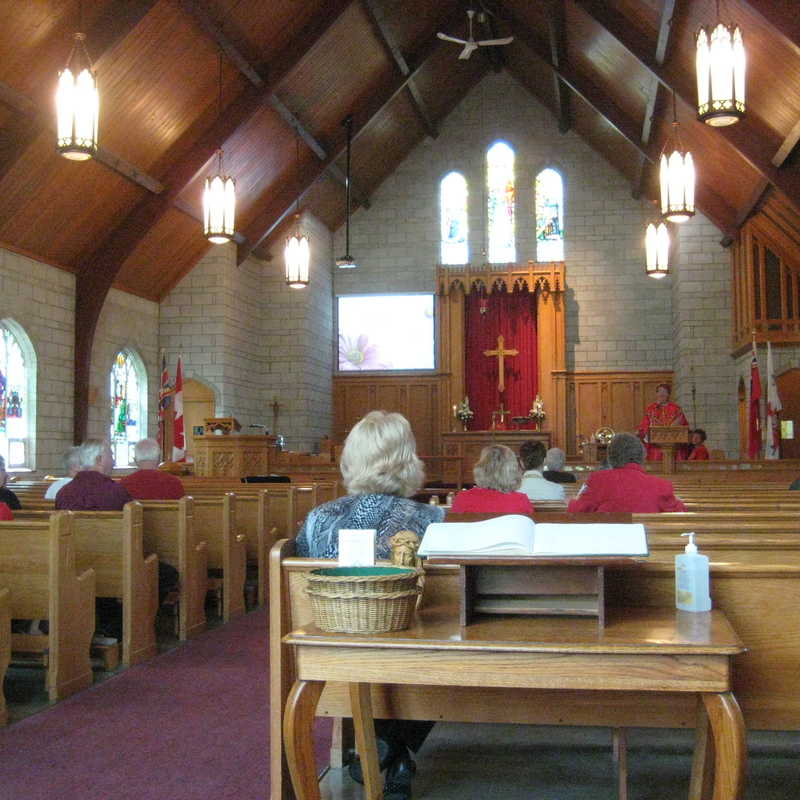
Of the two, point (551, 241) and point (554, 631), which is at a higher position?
point (551, 241)

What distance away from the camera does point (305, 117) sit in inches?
501

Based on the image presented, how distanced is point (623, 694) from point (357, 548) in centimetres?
79

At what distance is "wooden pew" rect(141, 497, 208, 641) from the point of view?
5.10 meters

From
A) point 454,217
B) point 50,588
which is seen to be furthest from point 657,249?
point 50,588

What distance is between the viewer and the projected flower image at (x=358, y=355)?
16391mm

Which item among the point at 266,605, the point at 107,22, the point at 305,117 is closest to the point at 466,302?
the point at 305,117

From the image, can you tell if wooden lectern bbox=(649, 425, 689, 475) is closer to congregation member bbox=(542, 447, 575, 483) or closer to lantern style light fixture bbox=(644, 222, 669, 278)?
congregation member bbox=(542, 447, 575, 483)

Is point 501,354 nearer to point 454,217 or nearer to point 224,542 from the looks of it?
point 454,217

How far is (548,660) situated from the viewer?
1.86m

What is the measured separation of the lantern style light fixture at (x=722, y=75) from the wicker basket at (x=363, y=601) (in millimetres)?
5612

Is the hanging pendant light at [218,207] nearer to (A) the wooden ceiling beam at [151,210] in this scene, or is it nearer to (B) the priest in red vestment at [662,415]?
(A) the wooden ceiling beam at [151,210]

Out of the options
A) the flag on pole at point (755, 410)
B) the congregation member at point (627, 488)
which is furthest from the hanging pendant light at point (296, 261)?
the congregation member at point (627, 488)

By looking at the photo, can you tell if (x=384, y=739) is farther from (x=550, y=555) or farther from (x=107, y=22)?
(x=107, y=22)

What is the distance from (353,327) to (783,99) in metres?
8.56
